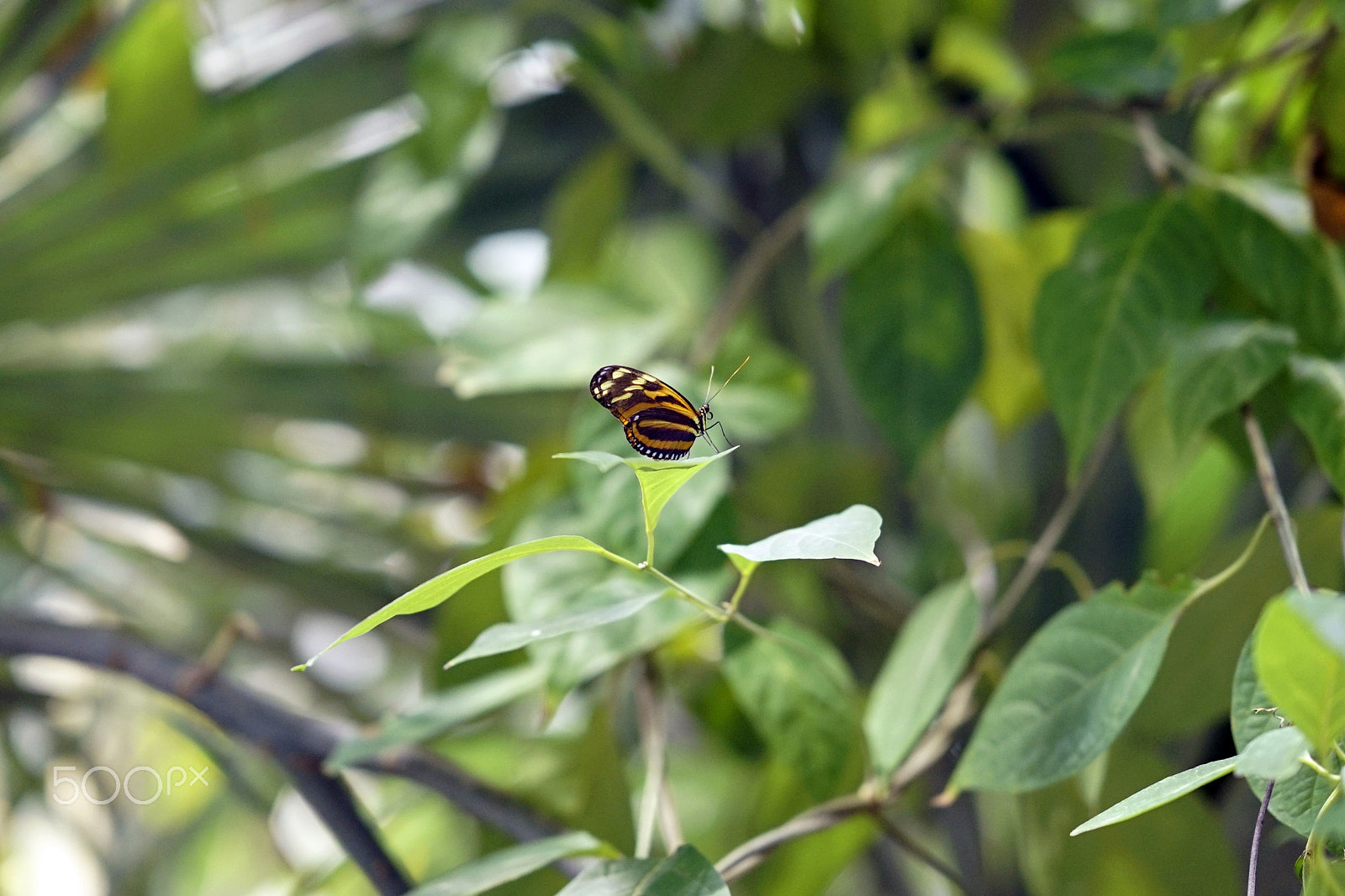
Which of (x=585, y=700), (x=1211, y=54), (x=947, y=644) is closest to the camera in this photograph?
(x=947, y=644)

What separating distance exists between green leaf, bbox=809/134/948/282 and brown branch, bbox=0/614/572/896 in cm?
20

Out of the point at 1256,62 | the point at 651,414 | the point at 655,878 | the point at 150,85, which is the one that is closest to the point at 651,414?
the point at 651,414

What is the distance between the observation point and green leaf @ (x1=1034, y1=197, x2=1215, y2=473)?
26 cm

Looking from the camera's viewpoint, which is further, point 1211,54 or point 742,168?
point 742,168

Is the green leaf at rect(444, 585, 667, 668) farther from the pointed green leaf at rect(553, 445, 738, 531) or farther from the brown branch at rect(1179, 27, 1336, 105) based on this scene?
the brown branch at rect(1179, 27, 1336, 105)

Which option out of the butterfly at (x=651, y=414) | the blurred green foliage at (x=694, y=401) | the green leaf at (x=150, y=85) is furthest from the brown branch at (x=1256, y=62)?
the green leaf at (x=150, y=85)

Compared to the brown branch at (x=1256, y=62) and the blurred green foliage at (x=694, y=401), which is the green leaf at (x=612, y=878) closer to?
the blurred green foliage at (x=694, y=401)

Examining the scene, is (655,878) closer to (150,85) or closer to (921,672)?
(921,672)

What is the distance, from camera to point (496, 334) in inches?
13.1

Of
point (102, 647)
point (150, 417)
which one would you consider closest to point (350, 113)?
point (150, 417)

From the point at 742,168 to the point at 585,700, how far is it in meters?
0.31

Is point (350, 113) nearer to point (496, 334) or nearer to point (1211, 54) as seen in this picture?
point (496, 334)

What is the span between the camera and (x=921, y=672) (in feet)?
0.87

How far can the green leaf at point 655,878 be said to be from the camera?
0.19 meters
